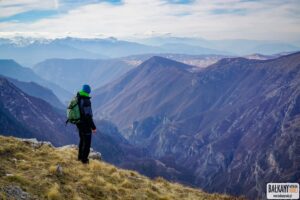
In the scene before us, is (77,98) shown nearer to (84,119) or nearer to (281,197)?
(84,119)

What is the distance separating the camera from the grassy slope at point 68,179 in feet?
58.2

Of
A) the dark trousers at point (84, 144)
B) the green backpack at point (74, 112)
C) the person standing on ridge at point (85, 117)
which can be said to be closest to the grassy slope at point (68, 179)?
the dark trousers at point (84, 144)

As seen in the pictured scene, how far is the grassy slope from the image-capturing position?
17.8m

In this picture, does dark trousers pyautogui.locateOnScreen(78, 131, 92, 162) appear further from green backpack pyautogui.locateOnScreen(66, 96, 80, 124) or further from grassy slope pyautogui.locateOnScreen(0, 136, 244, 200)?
green backpack pyautogui.locateOnScreen(66, 96, 80, 124)

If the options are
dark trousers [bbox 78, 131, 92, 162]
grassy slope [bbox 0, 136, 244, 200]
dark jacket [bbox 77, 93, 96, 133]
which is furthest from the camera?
dark trousers [bbox 78, 131, 92, 162]

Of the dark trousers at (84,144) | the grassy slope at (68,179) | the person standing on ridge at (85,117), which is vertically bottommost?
the grassy slope at (68,179)

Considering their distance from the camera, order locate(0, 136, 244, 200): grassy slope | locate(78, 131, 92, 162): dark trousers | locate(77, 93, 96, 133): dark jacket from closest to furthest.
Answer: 1. locate(0, 136, 244, 200): grassy slope
2. locate(77, 93, 96, 133): dark jacket
3. locate(78, 131, 92, 162): dark trousers

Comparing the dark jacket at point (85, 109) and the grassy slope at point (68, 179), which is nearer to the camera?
the grassy slope at point (68, 179)

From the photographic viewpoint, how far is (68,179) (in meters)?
19.8

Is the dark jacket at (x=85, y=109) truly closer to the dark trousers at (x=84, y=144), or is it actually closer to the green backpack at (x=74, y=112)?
the green backpack at (x=74, y=112)

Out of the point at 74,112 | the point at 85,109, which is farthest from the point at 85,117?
the point at 74,112

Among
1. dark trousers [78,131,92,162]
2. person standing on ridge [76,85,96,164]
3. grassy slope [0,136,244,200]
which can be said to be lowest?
grassy slope [0,136,244,200]

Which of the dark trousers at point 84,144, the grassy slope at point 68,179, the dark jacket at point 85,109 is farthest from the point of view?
the dark trousers at point 84,144

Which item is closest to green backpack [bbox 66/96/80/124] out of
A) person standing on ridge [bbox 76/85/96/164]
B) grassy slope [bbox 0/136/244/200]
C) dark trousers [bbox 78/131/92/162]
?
person standing on ridge [bbox 76/85/96/164]
